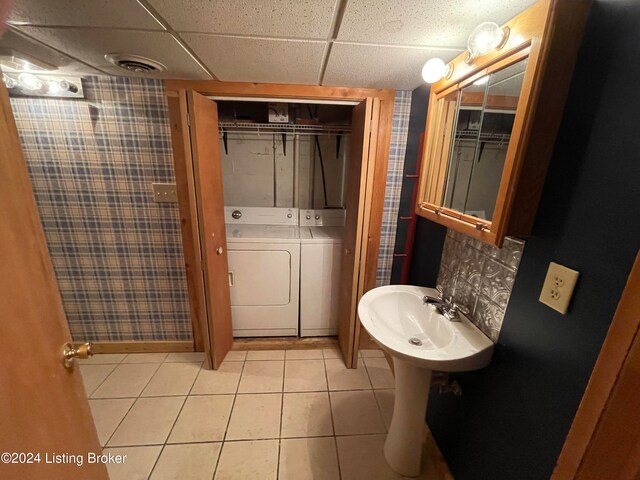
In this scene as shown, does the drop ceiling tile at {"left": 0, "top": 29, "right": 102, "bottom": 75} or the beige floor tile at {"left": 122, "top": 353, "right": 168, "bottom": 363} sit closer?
the drop ceiling tile at {"left": 0, "top": 29, "right": 102, "bottom": 75}

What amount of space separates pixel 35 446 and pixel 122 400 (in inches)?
57.2

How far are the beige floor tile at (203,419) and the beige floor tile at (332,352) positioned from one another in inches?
31.7

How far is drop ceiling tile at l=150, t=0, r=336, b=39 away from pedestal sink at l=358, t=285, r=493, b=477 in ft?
4.02

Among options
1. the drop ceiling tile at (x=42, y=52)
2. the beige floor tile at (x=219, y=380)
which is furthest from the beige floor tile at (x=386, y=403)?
the drop ceiling tile at (x=42, y=52)

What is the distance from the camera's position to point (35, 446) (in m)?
0.59

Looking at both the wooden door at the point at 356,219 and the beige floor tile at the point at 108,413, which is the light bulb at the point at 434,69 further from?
the beige floor tile at the point at 108,413

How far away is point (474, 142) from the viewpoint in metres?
1.10

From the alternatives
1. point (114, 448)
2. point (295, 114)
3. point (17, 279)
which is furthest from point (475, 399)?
point (295, 114)

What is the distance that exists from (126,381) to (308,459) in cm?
145

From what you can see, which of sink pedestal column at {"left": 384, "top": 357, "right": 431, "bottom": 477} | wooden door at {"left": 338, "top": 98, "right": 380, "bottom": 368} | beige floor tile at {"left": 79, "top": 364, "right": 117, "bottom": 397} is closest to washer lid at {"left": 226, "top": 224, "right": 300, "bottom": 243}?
wooden door at {"left": 338, "top": 98, "right": 380, "bottom": 368}

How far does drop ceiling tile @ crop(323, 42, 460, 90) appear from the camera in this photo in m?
1.15

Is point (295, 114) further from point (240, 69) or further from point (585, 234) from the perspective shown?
point (585, 234)

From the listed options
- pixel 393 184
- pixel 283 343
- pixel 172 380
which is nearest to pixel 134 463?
pixel 172 380

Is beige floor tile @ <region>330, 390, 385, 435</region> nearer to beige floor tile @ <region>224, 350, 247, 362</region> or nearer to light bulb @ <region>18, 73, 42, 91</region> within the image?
beige floor tile @ <region>224, 350, 247, 362</region>
